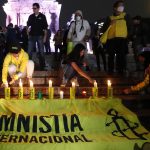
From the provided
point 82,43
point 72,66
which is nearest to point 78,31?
point 82,43

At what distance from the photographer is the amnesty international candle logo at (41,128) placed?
282 inches

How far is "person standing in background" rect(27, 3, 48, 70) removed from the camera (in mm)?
13406

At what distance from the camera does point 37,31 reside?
13430 millimetres

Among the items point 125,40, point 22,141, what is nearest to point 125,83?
point 125,40

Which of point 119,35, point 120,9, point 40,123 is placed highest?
point 120,9

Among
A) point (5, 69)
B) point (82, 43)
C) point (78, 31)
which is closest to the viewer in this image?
point (5, 69)

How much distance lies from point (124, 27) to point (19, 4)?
29.6 metres

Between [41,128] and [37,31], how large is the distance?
631 centimetres

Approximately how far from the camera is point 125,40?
12.3 m

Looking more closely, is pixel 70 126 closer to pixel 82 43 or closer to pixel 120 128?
pixel 120 128

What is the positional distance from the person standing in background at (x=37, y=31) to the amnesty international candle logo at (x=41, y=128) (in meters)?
5.75

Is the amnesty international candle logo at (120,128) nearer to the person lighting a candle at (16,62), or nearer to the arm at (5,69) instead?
the arm at (5,69)

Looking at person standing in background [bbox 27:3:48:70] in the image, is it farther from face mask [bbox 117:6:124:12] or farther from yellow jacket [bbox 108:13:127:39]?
face mask [bbox 117:6:124:12]

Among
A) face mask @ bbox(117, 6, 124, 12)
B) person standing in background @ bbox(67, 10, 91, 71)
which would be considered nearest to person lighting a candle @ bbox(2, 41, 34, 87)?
person standing in background @ bbox(67, 10, 91, 71)
